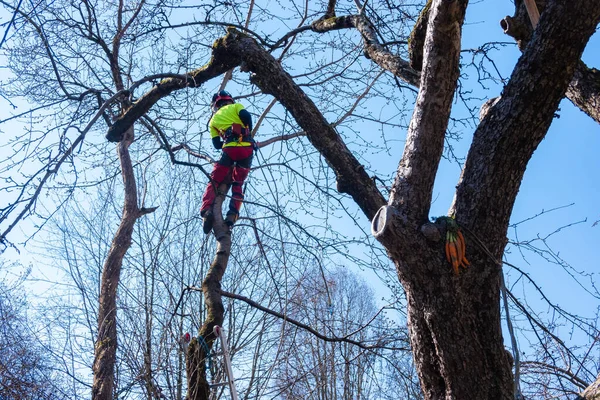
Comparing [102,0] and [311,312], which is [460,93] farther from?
[102,0]

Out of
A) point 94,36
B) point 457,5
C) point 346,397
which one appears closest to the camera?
point 457,5

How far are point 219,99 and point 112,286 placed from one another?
2.24 metres

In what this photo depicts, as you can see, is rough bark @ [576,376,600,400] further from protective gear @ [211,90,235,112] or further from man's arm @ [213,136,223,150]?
protective gear @ [211,90,235,112]

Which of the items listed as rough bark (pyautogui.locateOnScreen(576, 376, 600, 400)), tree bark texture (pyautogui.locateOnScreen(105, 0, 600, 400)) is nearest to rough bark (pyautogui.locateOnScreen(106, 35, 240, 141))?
tree bark texture (pyautogui.locateOnScreen(105, 0, 600, 400))

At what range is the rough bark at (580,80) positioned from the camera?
10.8 feet

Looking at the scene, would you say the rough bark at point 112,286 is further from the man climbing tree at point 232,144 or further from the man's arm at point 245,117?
the man's arm at point 245,117

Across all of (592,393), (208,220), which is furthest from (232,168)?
(592,393)

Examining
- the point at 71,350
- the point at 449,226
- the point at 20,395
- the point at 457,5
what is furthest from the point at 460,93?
the point at 20,395

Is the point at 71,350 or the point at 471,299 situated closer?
the point at 471,299

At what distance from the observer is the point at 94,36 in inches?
215

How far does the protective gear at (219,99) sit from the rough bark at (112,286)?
3.99ft

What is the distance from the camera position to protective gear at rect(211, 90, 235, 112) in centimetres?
642

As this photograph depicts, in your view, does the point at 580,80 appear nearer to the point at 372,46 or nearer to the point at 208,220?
the point at 372,46

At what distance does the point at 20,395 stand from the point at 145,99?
364 centimetres
